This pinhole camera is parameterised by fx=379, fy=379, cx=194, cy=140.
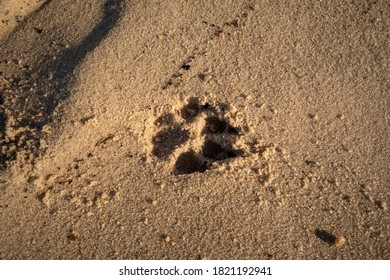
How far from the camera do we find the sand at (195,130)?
156 cm

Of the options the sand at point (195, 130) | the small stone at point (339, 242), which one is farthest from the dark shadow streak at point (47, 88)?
the small stone at point (339, 242)

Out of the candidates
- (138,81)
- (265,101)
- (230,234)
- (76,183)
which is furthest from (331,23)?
(76,183)

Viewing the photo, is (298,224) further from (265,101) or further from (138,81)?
(138,81)

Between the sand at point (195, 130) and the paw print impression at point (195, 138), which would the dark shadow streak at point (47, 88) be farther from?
the paw print impression at point (195, 138)

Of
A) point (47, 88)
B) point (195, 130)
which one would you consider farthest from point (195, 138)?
point (47, 88)

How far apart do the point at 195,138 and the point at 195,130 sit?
1.5 inches

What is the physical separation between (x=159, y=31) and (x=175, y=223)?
96 cm

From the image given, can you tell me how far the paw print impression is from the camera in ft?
5.63

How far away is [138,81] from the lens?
1808 millimetres

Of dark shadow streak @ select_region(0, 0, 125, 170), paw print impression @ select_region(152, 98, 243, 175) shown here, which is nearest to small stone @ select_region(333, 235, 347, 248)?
paw print impression @ select_region(152, 98, 243, 175)

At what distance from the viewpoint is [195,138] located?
174cm

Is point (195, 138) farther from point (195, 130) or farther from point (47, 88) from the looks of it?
point (47, 88)

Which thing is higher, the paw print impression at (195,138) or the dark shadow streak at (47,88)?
the dark shadow streak at (47,88)

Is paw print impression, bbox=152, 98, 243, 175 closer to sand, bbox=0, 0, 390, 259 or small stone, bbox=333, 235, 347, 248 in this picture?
sand, bbox=0, 0, 390, 259
